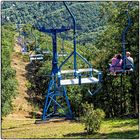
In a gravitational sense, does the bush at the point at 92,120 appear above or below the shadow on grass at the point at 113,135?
above

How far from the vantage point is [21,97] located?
42.1 metres

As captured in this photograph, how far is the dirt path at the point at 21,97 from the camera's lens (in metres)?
34.8

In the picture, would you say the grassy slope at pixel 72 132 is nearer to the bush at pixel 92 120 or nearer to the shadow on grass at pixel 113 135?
the shadow on grass at pixel 113 135

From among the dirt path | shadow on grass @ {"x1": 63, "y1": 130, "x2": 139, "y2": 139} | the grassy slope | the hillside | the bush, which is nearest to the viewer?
shadow on grass @ {"x1": 63, "y1": 130, "x2": 139, "y2": 139}

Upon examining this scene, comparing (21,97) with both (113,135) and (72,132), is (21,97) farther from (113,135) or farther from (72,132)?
(113,135)

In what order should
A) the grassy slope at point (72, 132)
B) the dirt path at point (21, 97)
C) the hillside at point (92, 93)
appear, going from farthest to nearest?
the dirt path at point (21, 97), the hillside at point (92, 93), the grassy slope at point (72, 132)

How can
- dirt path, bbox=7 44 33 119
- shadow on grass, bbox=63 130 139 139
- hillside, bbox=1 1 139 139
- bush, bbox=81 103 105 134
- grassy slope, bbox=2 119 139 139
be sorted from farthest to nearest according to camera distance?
dirt path, bbox=7 44 33 119 → hillside, bbox=1 1 139 139 → bush, bbox=81 103 105 134 → grassy slope, bbox=2 119 139 139 → shadow on grass, bbox=63 130 139 139

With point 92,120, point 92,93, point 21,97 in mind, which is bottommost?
point 21,97

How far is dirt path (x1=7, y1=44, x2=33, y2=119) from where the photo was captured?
114 ft

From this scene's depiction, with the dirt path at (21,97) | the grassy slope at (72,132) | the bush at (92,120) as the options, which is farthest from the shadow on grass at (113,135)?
the dirt path at (21,97)

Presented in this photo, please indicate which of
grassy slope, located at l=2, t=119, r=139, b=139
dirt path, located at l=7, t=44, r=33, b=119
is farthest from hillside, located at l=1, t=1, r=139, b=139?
dirt path, located at l=7, t=44, r=33, b=119

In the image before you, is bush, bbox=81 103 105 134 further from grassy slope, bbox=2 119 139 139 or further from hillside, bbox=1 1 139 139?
grassy slope, bbox=2 119 139 139

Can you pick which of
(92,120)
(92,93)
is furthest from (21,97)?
(92,120)

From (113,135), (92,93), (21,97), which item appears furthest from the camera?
(21,97)
